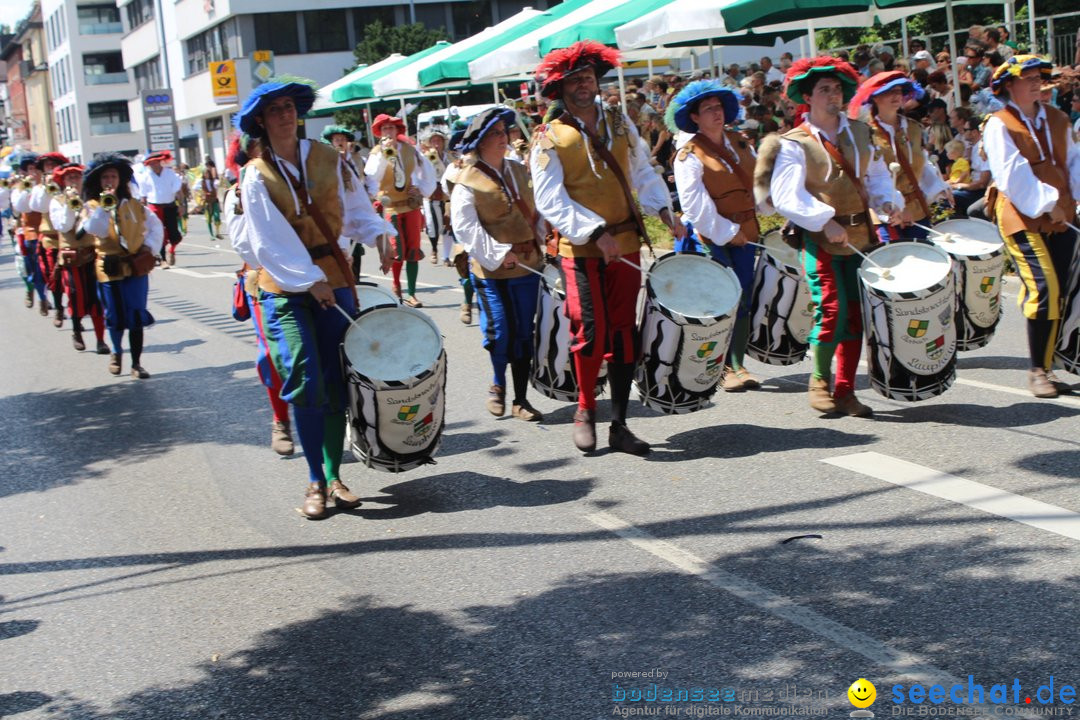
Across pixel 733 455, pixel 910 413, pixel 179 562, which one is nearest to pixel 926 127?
pixel 910 413

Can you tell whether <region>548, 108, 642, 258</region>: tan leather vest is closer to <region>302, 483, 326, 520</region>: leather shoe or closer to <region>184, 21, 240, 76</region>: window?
<region>302, 483, 326, 520</region>: leather shoe

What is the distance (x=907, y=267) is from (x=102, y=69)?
90508 millimetres

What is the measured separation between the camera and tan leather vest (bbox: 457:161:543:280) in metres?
8.30

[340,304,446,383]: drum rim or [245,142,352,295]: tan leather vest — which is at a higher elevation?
[245,142,352,295]: tan leather vest

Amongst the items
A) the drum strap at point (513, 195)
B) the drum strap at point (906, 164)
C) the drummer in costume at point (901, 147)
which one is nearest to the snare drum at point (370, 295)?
the drum strap at point (513, 195)

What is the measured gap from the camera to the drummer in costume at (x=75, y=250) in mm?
12219

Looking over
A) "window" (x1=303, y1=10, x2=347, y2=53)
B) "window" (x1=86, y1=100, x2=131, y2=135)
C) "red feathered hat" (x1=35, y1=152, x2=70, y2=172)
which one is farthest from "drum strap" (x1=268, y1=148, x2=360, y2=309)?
"window" (x1=86, y1=100, x2=131, y2=135)

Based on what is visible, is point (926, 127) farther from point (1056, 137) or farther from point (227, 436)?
point (227, 436)

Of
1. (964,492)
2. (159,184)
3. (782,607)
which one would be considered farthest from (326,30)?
(782,607)

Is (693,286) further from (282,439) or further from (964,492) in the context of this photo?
(282,439)

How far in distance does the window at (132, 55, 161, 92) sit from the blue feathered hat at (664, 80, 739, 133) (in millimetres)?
69956

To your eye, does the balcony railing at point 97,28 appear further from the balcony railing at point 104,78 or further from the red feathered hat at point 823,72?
the red feathered hat at point 823,72

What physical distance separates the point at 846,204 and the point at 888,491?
190 centimetres

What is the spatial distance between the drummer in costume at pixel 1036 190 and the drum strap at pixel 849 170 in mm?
751
